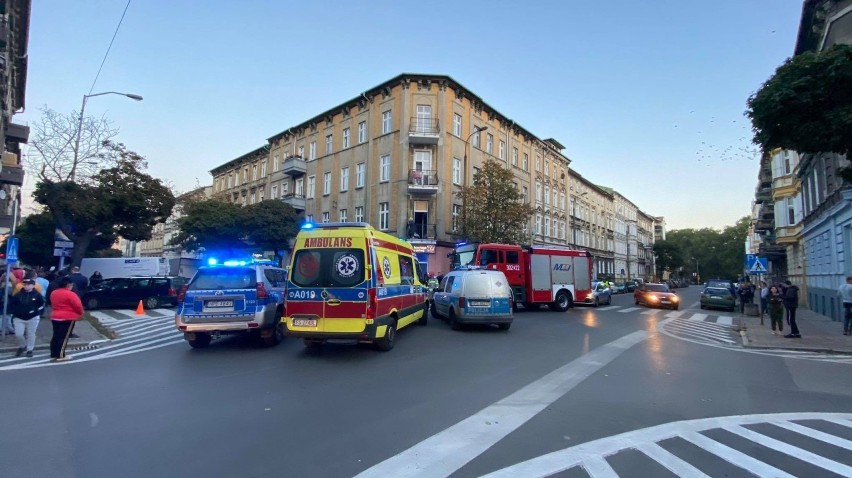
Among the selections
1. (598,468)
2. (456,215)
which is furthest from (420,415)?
(456,215)

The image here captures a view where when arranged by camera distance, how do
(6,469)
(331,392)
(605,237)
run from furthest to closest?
1. (605,237)
2. (331,392)
3. (6,469)

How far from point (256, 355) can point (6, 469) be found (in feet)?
17.6

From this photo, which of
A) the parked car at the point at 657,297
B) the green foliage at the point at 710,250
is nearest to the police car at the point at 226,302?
the parked car at the point at 657,297

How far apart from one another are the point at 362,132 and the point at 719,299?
26867 millimetres

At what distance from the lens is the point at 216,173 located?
2340 inches

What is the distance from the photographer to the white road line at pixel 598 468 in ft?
12.8

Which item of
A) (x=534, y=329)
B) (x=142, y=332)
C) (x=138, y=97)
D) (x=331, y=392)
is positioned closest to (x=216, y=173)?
(x=138, y=97)

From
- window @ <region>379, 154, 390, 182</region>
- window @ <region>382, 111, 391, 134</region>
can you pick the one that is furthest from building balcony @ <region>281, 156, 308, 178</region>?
window @ <region>382, 111, 391, 134</region>

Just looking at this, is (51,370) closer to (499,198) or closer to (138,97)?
(138,97)

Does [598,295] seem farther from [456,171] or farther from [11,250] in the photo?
[11,250]

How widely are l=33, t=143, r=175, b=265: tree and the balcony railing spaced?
1495 centimetres

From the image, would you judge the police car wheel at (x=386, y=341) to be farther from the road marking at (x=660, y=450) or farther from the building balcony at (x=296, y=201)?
the building balcony at (x=296, y=201)

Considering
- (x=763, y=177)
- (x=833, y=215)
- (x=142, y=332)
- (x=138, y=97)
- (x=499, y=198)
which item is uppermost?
(x=763, y=177)

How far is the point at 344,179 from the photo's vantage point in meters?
37.4
